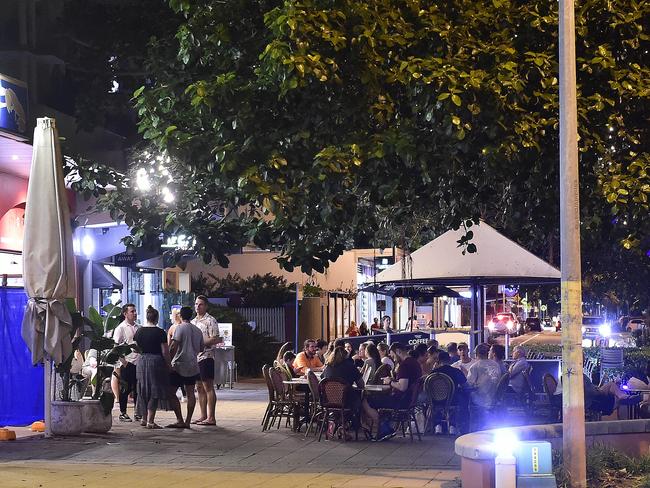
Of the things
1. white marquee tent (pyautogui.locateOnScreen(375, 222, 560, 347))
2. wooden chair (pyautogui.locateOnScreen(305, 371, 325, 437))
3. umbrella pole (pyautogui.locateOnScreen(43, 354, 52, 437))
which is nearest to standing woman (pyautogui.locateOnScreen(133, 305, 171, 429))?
umbrella pole (pyautogui.locateOnScreen(43, 354, 52, 437))

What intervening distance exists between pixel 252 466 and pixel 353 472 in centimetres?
130

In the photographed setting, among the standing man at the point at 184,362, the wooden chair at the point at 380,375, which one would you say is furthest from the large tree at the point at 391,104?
the standing man at the point at 184,362

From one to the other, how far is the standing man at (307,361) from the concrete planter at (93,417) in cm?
397

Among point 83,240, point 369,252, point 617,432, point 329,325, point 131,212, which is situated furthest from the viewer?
point 369,252

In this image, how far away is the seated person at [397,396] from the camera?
49.2 feet

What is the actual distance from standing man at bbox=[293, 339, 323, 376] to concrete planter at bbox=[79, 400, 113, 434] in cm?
397

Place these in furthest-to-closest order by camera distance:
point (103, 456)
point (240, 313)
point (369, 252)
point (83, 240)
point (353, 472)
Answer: point (369, 252) → point (240, 313) → point (83, 240) → point (103, 456) → point (353, 472)

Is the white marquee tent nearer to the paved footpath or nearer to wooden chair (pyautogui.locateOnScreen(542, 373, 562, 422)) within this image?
wooden chair (pyautogui.locateOnScreen(542, 373, 562, 422))

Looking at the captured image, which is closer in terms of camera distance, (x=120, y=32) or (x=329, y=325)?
(x=120, y=32)

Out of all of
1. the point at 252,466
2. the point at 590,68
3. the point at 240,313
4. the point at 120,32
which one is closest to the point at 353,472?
the point at 252,466

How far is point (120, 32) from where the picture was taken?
20.4 m

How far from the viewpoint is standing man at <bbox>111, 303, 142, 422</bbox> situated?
17.6m

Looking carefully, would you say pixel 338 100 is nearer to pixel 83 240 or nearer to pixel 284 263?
pixel 284 263

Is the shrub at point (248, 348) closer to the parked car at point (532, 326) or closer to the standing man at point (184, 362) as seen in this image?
the standing man at point (184, 362)
